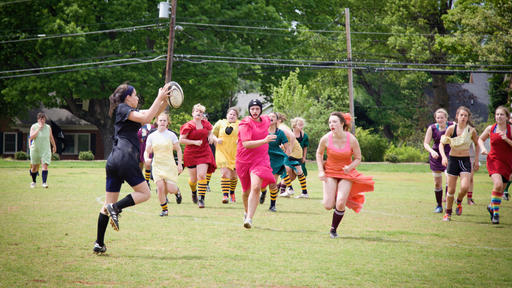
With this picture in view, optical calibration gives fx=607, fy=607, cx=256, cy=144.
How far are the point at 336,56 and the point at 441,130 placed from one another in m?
39.9

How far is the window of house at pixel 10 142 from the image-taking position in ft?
180

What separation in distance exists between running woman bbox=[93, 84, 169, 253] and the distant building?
156 ft

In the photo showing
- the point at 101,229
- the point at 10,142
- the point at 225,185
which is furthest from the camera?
the point at 10,142

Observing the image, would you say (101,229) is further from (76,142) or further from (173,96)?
(76,142)

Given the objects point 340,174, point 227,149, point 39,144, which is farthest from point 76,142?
point 340,174

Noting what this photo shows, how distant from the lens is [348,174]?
9594 mm

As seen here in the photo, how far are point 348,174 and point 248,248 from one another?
2.18m

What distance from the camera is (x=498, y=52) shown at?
31703mm

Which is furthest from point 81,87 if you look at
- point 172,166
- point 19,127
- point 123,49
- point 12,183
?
point 172,166

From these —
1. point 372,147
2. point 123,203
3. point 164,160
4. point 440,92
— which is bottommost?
point 372,147

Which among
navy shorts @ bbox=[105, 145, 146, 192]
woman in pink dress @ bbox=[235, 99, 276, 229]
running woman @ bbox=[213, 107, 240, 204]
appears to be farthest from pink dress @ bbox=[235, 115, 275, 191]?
running woman @ bbox=[213, 107, 240, 204]

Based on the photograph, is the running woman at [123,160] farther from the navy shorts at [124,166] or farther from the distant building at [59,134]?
the distant building at [59,134]

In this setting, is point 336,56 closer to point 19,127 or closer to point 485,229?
point 19,127

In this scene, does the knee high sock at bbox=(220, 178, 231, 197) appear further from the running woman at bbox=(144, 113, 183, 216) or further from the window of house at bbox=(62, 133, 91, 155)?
the window of house at bbox=(62, 133, 91, 155)
